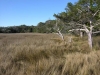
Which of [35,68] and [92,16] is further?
[92,16]

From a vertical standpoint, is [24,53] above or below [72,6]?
below

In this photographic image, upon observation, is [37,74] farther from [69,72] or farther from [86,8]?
[86,8]

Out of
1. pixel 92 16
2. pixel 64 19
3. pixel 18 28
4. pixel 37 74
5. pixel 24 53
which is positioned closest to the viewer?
pixel 37 74

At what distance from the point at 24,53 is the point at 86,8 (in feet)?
25.2

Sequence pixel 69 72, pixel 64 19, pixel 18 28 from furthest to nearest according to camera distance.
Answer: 1. pixel 18 28
2. pixel 64 19
3. pixel 69 72

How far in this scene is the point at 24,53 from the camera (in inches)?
371

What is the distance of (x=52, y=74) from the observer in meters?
5.58

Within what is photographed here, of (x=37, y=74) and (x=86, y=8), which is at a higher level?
(x=86, y=8)

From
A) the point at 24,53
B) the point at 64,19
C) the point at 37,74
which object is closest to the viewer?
the point at 37,74

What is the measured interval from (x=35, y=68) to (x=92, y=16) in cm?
995

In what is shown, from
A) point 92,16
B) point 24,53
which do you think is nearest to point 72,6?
point 92,16

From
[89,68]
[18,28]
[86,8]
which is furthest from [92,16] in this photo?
[18,28]

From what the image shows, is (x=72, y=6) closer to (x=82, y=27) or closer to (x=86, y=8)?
(x=86, y=8)

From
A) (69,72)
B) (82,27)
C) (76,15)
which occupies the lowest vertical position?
(69,72)
